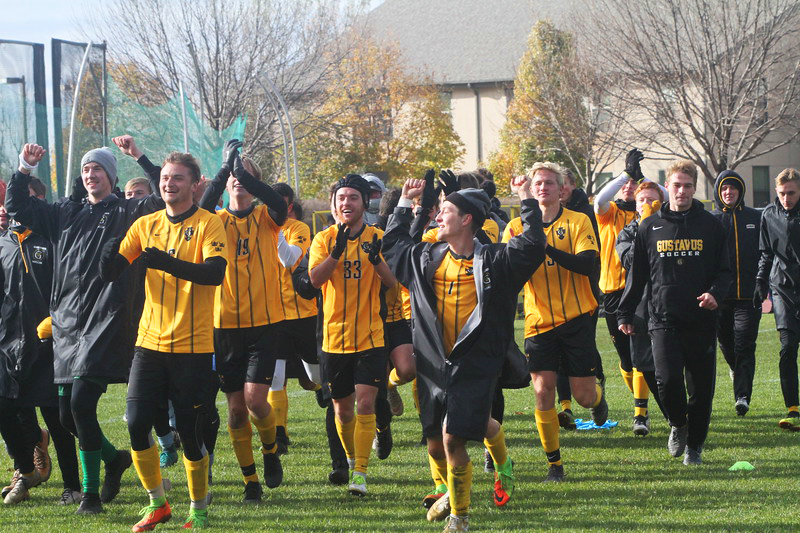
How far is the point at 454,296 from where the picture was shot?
5.98 meters

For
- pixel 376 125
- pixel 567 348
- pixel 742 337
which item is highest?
pixel 376 125

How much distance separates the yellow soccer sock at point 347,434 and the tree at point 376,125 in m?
37.7

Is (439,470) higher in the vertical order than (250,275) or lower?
lower

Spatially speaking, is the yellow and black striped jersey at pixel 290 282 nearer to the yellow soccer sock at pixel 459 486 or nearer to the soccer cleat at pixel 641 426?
the yellow soccer sock at pixel 459 486

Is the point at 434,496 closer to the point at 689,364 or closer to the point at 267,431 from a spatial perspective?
the point at 267,431

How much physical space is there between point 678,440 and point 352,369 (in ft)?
8.56

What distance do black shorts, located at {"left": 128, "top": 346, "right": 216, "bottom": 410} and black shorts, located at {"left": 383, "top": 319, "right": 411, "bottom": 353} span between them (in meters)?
1.78

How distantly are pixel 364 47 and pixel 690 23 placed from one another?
16195 millimetres

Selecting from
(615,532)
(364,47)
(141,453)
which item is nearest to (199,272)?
(141,453)

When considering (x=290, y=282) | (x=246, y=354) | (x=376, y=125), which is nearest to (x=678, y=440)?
(x=290, y=282)

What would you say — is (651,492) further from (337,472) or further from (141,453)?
(141,453)

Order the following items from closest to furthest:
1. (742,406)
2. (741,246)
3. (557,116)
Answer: (742,406) → (741,246) → (557,116)

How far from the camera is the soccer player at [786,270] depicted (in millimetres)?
9133

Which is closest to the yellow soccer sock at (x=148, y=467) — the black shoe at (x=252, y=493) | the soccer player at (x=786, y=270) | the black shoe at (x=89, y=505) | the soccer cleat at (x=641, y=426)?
the black shoe at (x=89, y=505)
